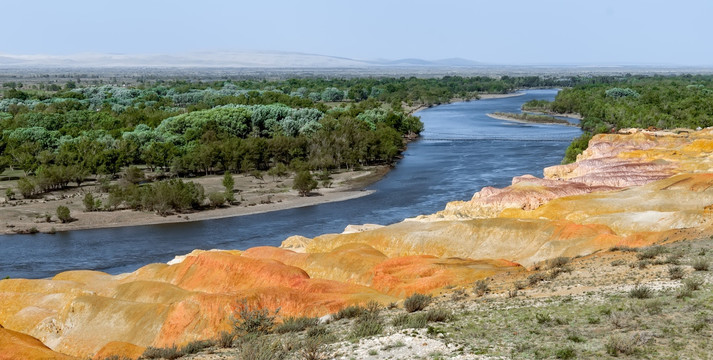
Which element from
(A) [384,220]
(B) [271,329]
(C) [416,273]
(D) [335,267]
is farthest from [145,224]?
(B) [271,329]

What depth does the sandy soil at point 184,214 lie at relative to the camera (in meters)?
72.4

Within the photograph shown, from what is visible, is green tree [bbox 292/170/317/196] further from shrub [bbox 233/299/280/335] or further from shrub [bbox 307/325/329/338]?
shrub [bbox 307/325/329/338]

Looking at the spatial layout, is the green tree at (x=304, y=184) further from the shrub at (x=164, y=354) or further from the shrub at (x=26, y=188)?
the shrub at (x=164, y=354)

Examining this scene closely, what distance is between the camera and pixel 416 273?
32.5 meters

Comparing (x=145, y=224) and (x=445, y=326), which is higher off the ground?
(x=445, y=326)

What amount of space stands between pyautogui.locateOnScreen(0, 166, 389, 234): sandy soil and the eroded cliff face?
2874 cm

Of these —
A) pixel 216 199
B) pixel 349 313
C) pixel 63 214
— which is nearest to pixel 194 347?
pixel 349 313

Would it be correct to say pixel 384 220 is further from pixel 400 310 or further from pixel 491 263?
pixel 400 310

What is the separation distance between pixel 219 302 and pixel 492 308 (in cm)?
1162

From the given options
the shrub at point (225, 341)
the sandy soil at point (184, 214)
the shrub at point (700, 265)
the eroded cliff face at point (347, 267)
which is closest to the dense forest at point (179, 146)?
the sandy soil at point (184, 214)

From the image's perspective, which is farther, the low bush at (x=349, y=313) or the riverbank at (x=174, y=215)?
the riverbank at (x=174, y=215)

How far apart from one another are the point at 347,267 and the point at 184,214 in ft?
143

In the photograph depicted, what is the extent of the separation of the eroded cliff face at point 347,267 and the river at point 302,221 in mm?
15768

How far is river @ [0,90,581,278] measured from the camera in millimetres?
59938
